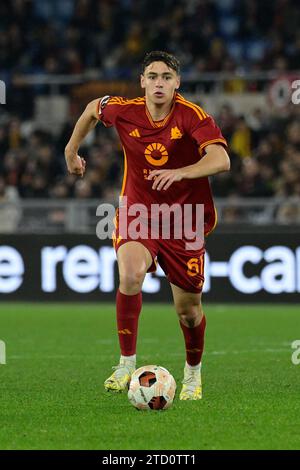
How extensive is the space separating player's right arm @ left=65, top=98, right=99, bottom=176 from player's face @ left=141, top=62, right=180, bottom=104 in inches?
24.2

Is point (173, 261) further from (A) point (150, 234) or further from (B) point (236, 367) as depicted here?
(B) point (236, 367)

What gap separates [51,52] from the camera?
22.2 meters

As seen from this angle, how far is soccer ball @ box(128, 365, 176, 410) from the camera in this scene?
7.14 meters

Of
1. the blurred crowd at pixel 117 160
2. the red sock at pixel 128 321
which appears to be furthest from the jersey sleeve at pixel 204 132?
the blurred crowd at pixel 117 160

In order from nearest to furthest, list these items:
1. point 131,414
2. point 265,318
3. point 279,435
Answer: point 279,435, point 131,414, point 265,318

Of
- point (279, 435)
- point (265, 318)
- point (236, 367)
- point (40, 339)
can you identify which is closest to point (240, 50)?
point (265, 318)

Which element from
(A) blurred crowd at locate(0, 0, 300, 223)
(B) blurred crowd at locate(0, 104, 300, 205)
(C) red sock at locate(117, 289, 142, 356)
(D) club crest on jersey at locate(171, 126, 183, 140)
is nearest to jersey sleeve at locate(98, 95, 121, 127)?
(D) club crest on jersey at locate(171, 126, 183, 140)

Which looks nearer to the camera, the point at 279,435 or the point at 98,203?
the point at 279,435

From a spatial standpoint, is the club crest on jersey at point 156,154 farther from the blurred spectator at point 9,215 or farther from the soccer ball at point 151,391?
the blurred spectator at point 9,215

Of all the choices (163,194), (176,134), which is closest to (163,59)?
(176,134)

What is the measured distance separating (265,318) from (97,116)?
7.08 m

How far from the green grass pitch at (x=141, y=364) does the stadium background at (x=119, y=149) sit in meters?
0.15

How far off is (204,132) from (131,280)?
1.04 metres

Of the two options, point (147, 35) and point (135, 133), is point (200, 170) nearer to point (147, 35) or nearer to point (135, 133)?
point (135, 133)
